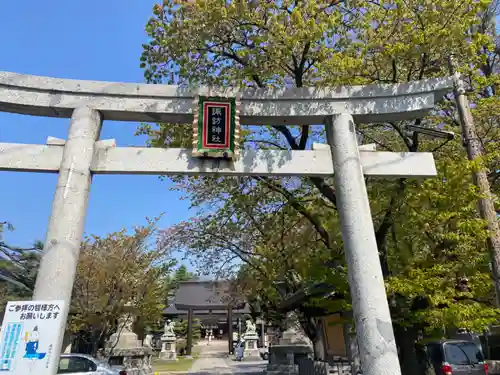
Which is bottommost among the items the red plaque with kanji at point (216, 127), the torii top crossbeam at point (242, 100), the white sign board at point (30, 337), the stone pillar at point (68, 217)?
the white sign board at point (30, 337)

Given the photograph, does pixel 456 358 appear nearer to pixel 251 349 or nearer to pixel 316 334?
pixel 316 334

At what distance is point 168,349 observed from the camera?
28.5m

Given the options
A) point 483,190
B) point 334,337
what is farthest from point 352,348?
point 483,190

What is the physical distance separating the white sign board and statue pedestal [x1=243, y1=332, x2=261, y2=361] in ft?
83.6

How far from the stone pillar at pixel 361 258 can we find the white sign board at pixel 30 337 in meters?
4.32

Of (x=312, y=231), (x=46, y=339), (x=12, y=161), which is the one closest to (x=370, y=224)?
(x=46, y=339)

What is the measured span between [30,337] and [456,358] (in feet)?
35.2

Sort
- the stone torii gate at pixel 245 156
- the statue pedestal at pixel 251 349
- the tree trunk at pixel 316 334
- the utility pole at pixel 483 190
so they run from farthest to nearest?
1. the statue pedestal at pixel 251 349
2. the tree trunk at pixel 316 334
3. the utility pole at pixel 483 190
4. the stone torii gate at pixel 245 156

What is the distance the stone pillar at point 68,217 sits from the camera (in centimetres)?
538

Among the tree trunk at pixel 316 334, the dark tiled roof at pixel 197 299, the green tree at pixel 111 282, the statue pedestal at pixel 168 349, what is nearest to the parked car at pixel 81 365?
the green tree at pixel 111 282

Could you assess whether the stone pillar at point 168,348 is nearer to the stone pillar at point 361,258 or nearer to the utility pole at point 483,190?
the stone pillar at point 361,258

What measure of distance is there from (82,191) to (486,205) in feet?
21.9

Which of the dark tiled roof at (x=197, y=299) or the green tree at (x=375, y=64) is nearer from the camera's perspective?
the green tree at (x=375, y=64)

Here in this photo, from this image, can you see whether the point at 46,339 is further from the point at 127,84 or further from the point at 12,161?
the point at 127,84
